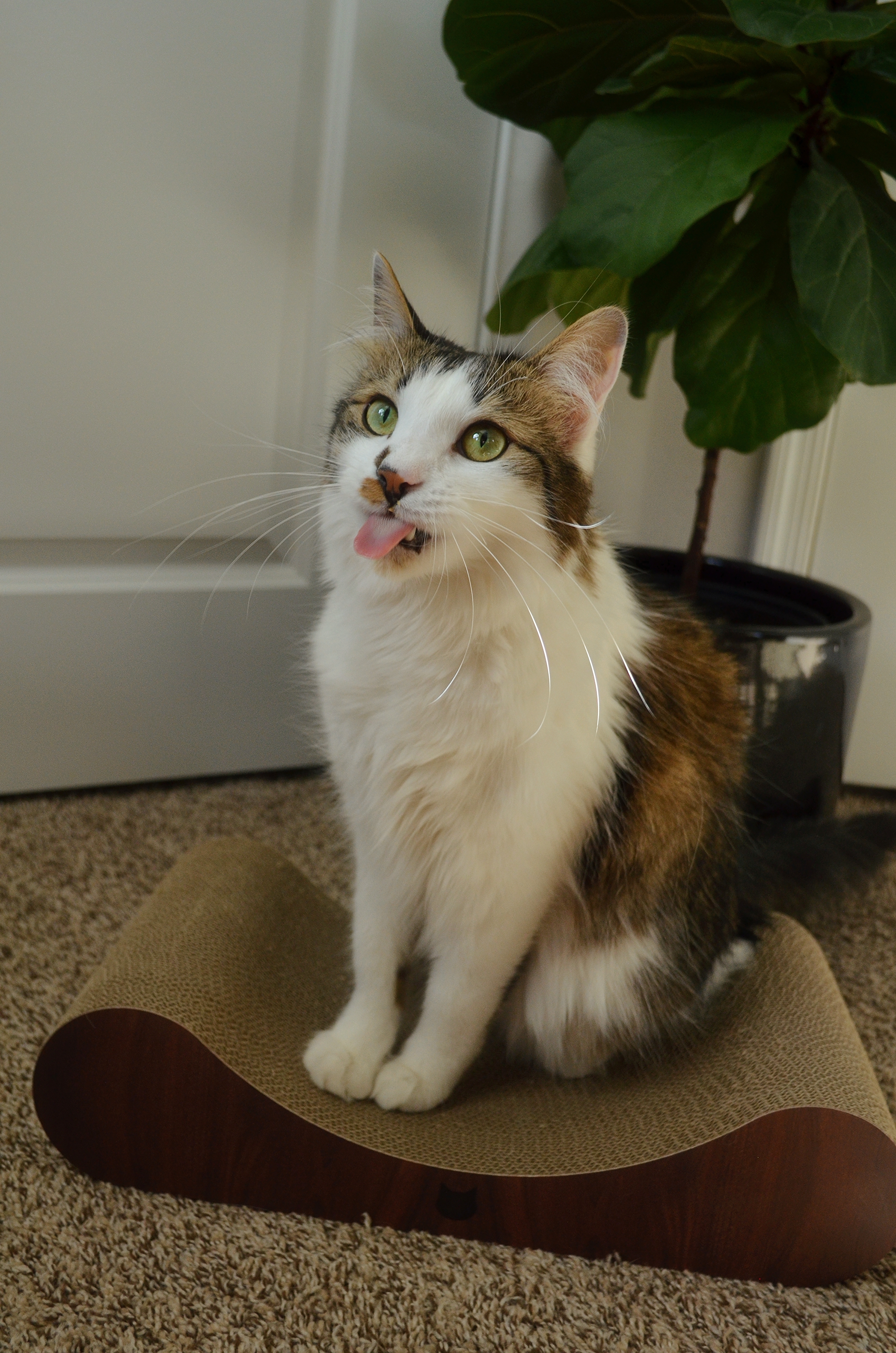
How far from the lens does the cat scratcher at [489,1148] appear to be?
844 millimetres

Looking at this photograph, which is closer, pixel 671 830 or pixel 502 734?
pixel 502 734

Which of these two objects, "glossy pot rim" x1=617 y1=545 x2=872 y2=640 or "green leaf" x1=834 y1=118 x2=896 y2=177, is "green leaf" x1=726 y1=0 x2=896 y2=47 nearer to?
"green leaf" x1=834 y1=118 x2=896 y2=177

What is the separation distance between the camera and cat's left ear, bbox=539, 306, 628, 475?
0.80 m

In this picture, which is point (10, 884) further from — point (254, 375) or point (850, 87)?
point (850, 87)

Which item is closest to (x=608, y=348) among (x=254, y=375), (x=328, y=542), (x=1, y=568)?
(x=328, y=542)

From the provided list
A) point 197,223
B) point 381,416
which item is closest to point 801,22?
point 381,416

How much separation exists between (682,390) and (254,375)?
2.07 feet

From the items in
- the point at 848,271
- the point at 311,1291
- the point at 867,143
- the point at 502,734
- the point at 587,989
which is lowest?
the point at 311,1291

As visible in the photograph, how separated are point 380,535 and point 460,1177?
20.0 inches

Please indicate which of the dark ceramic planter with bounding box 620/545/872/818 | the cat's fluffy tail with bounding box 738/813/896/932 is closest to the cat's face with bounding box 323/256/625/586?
the dark ceramic planter with bounding box 620/545/872/818

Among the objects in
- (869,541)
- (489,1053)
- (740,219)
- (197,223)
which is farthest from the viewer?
(869,541)

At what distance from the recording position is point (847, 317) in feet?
3.67

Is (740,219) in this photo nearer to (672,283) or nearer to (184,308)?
(672,283)

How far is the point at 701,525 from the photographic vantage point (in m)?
1.48
